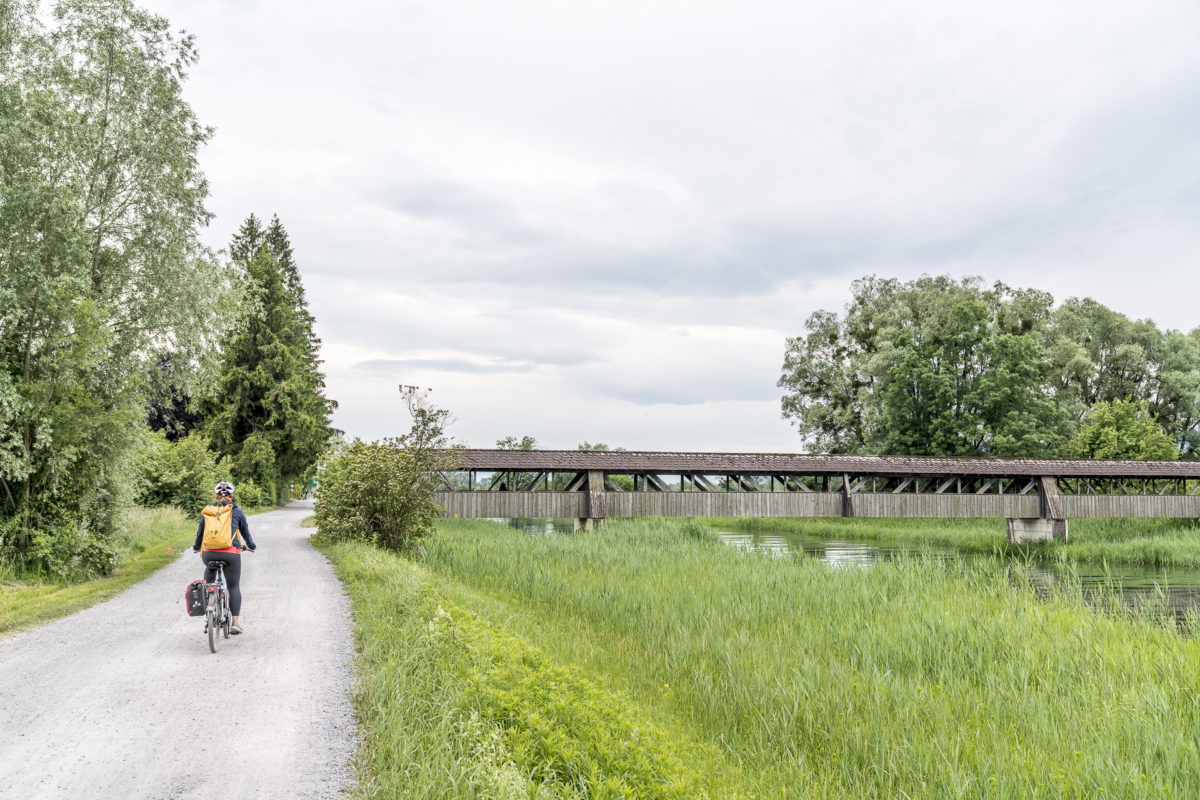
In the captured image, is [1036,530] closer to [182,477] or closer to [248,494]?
[182,477]

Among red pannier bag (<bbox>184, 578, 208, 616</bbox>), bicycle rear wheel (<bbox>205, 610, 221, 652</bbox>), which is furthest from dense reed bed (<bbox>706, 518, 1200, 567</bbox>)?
red pannier bag (<bbox>184, 578, 208, 616</bbox>)

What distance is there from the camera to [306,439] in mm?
36625

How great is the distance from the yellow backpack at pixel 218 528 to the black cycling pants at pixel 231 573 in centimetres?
8

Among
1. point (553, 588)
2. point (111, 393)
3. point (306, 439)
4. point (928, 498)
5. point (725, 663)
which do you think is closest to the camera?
point (725, 663)

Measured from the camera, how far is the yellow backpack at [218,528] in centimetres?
737

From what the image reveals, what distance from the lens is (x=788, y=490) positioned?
86.5 ft

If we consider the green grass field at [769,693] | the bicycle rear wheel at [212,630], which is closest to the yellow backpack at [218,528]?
the bicycle rear wheel at [212,630]

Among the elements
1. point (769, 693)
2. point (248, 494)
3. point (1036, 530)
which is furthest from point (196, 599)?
point (1036, 530)

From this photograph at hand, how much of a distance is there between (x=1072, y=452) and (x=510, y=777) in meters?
40.8

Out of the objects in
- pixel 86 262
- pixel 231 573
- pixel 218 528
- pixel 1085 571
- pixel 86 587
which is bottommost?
pixel 1085 571

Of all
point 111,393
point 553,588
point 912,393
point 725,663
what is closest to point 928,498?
point 912,393

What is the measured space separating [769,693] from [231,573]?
5.29 m

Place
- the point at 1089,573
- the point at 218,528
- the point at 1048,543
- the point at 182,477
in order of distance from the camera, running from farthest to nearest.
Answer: the point at 1048,543, the point at 182,477, the point at 1089,573, the point at 218,528

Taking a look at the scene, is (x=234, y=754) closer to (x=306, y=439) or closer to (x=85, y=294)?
(x=85, y=294)
